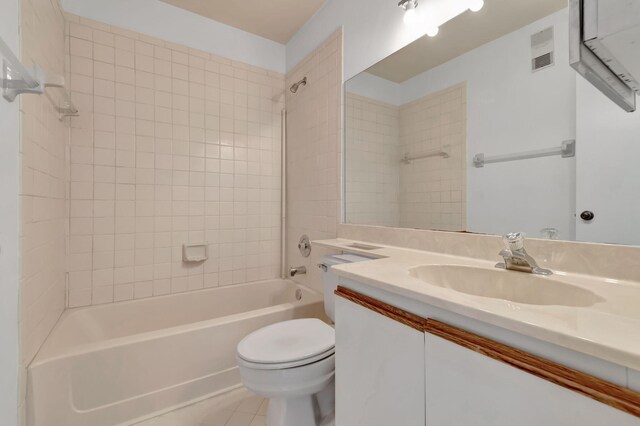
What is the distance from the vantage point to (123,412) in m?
1.24

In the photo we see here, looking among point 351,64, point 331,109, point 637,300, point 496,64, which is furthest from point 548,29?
point 331,109

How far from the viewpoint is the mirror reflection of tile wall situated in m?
1.17

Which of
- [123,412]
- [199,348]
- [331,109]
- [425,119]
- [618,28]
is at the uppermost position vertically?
[331,109]

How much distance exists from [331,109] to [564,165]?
130 centimetres

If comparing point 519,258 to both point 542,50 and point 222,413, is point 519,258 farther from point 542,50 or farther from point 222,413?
point 222,413

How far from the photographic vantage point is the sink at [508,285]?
668 millimetres

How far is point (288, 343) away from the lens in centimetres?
115

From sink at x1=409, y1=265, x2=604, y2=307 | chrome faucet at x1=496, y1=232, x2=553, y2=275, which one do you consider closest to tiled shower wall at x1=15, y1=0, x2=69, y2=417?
sink at x1=409, y1=265, x2=604, y2=307

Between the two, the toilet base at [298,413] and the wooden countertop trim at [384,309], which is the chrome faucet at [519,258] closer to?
the wooden countertop trim at [384,309]

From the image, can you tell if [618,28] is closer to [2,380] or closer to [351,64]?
[351,64]

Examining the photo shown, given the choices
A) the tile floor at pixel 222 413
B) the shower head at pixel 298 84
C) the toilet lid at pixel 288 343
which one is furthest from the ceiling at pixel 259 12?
the tile floor at pixel 222 413

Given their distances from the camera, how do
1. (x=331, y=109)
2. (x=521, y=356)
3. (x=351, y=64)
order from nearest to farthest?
(x=521, y=356)
(x=351, y=64)
(x=331, y=109)

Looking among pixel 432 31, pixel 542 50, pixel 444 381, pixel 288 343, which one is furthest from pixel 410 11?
pixel 288 343

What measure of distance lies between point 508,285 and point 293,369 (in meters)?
0.79
